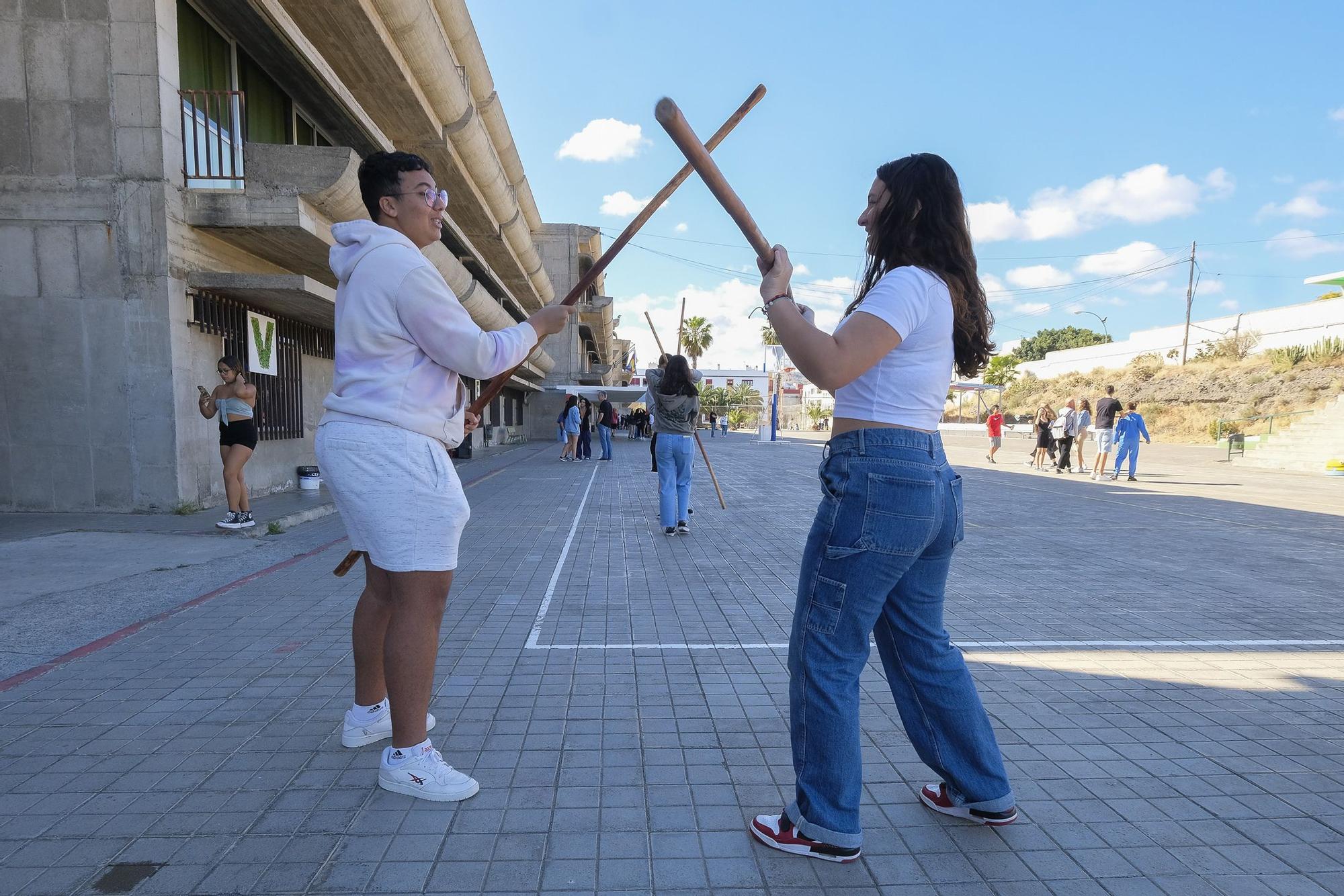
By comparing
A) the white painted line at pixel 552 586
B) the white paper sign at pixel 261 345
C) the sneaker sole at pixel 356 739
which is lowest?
the white painted line at pixel 552 586

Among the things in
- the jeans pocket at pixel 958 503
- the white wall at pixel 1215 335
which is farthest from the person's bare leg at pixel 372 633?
the white wall at pixel 1215 335

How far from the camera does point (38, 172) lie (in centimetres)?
788

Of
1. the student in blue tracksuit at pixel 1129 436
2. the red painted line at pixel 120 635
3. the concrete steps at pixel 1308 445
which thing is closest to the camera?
the red painted line at pixel 120 635

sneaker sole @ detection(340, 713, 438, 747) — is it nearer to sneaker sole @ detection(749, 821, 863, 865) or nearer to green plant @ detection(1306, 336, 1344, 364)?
sneaker sole @ detection(749, 821, 863, 865)

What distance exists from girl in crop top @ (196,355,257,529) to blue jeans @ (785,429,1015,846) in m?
6.85

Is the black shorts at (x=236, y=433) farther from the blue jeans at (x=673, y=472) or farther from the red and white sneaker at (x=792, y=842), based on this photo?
the red and white sneaker at (x=792, y=842)

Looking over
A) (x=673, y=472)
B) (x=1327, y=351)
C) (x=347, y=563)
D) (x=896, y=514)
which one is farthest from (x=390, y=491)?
(x=1327, y=351)

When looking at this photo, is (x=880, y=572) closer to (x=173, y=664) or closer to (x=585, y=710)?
(x=585, y=710)

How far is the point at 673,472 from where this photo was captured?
7.96m

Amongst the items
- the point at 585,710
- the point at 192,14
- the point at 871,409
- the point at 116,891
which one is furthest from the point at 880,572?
the point at 192,14

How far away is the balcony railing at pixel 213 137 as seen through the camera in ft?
28.2

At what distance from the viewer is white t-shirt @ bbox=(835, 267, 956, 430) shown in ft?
6.50

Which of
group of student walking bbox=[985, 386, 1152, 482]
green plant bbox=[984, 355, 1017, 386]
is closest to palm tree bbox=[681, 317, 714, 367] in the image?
green plant bbox=[984, 355, 1017, 386]

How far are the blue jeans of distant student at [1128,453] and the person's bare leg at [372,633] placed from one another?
1588 centimetres
